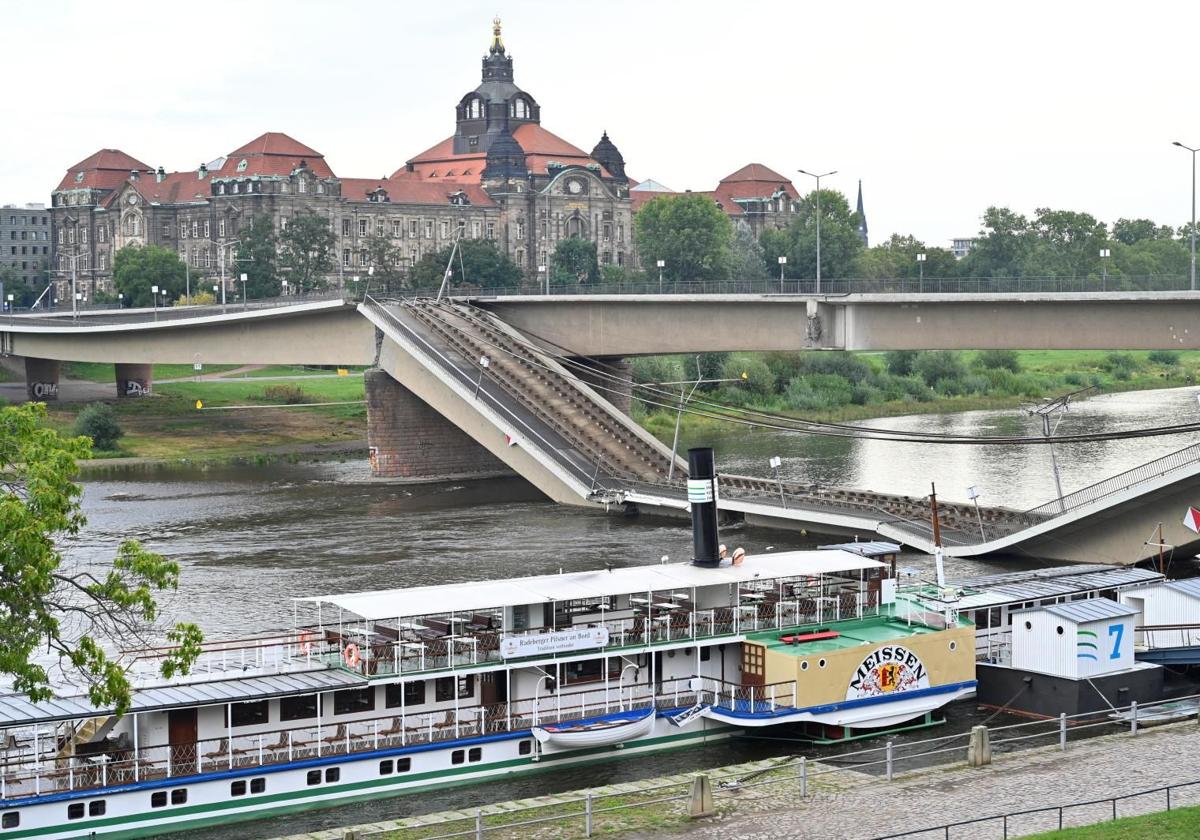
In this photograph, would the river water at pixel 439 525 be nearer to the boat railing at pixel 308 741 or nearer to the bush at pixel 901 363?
the boat railing at pixel 308 741

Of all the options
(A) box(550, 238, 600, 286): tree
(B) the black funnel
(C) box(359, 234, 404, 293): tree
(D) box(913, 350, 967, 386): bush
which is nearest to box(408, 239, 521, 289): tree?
(C) box(359, 234, 404, 293): tree

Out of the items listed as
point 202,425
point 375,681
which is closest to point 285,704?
point 375,681

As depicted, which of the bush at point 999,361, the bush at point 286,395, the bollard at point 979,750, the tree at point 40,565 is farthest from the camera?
the bush at point 999,361

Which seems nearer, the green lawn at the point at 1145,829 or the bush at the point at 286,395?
the green lawn at the point at 1145,829

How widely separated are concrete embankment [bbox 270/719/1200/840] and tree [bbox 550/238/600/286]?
151 meters

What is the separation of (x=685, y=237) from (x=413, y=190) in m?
38.9

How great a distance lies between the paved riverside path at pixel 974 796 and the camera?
89.5 ft

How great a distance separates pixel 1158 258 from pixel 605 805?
479 feet

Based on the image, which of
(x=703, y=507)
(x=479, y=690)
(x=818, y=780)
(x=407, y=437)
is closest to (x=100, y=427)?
(x=407, y=437)

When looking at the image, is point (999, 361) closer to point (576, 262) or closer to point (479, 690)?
point (576, 262)

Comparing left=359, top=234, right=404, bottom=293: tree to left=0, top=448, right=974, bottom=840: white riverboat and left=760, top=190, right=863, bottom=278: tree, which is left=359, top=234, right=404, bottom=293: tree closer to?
left=760, top=190, right=863, bottom=278: tree

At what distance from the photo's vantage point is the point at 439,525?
6656 centimetres

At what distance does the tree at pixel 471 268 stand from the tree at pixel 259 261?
12.6 meters

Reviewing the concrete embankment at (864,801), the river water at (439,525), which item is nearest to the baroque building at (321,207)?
the river water at (439,525)
